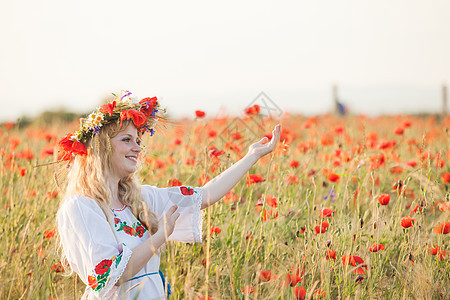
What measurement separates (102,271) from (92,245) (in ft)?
0.36

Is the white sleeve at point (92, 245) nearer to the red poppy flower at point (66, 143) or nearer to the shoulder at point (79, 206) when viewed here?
the shoulder at point (79, 206)

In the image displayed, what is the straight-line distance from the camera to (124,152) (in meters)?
2.26

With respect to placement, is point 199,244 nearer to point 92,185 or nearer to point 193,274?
point 193,274

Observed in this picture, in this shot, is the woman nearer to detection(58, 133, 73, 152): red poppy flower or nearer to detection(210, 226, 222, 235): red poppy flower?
detection(58, 133, 73, 152): red poppy flower

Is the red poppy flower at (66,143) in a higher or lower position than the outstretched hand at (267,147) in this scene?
higher

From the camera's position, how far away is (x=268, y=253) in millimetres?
2678

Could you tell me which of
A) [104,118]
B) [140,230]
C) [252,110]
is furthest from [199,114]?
[140,230]

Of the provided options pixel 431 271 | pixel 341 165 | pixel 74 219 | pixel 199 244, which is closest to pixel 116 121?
pixel 74 219

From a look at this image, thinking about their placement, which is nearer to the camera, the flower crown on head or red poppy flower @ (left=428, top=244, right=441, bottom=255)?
the flower crown on head

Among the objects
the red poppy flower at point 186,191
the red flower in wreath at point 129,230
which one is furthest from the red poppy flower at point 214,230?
the red flower in wreath at point 129,230

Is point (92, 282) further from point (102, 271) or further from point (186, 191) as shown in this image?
point (186, 191)

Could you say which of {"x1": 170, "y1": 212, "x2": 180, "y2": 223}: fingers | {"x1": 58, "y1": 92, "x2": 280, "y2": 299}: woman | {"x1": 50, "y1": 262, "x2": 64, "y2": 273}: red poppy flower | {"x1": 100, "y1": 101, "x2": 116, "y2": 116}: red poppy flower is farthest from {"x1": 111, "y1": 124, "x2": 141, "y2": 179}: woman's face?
{"x1": 50, "y1": 262, "x2": 64, "y2": 273}: red poppy flower

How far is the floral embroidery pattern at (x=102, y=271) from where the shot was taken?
1951 mm

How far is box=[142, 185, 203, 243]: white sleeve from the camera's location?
251cm
